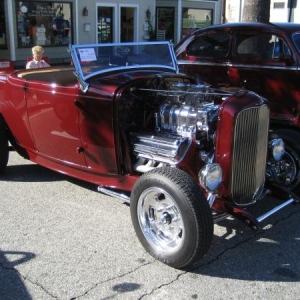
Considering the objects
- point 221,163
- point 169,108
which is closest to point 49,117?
point 169,108

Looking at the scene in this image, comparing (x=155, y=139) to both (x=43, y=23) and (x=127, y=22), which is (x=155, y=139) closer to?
(x=43, y=23)

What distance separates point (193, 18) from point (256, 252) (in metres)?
18.8

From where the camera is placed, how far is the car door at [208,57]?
249 inches

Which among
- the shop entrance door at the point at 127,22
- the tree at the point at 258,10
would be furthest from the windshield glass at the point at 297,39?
the shop entrance door at the point at 127,22

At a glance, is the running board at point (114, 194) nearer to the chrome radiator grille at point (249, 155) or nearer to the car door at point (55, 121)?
the car door at point (55, 121)

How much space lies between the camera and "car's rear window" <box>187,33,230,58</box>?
639cm

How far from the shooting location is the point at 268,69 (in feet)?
19.1

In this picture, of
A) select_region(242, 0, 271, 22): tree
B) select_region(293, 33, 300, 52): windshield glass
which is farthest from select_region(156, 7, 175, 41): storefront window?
select_region(293, 33, 300, 52): windshield glass

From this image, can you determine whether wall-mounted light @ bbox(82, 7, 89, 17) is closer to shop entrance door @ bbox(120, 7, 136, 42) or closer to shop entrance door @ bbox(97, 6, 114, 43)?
shop entrance door @ bbox(97, 6, 114, 43)

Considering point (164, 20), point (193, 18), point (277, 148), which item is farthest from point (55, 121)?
point (193, 18)

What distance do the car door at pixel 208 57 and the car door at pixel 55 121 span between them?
2.42m

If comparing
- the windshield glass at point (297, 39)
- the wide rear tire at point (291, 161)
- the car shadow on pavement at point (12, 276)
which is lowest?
the car shadow on pavement at point (12, 276)

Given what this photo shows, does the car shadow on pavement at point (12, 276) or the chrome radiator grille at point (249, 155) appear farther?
the chrome radiator grille at point (249, 155)

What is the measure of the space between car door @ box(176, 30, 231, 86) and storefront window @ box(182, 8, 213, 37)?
46.4ft
